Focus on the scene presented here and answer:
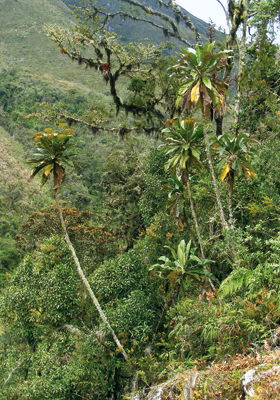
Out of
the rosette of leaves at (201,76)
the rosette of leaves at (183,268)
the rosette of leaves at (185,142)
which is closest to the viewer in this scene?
the rosette of leaves at (201,76)

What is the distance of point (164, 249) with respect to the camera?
15133 mm

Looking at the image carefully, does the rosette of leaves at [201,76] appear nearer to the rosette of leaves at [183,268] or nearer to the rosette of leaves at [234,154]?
the rosette of leaves at [234,154]

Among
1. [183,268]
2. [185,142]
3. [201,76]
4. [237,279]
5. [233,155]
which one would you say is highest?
[201,76]

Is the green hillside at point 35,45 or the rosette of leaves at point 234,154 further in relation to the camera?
the green hillside at point 35,45

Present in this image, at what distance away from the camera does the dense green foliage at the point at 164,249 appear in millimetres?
9750

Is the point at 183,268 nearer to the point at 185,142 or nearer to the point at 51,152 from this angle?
the point at 185,142

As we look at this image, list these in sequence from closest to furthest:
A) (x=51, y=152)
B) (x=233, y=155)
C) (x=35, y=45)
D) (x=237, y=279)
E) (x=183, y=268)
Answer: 1. (x=237, y=279)
2. (x=183, y=268)
3. (x=233, y=155)
4. (x=51, y=152)
5. (x=35, y=45)

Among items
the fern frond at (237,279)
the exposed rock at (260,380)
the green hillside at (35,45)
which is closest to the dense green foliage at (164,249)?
the fern frond at (237,279)

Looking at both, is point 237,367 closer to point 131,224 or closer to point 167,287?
point 167,287

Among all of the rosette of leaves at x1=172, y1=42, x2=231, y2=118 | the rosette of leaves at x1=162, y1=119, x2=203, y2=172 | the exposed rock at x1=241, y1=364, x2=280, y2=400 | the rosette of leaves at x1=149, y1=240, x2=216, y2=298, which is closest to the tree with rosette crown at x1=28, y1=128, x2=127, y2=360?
the rosette of leaves at x1=149, y1=240, x2=216, y2=298

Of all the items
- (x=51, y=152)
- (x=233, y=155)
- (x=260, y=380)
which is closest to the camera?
(x=260, y=380)

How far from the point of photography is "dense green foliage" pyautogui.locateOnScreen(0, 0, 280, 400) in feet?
32.0

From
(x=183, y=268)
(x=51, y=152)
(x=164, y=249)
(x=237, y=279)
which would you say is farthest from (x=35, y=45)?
(x=237, y=279)

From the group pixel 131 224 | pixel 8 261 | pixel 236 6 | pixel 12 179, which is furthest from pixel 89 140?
pixel 236 6
